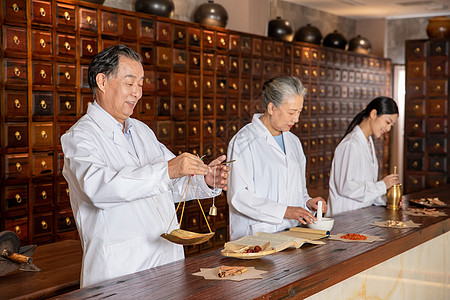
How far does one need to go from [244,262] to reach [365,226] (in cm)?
110

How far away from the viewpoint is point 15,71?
4.33 m

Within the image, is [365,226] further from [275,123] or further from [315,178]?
[315,178]

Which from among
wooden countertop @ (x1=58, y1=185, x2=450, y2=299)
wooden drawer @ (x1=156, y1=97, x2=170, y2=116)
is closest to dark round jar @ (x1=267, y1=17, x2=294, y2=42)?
wooden drawer @ (x1=156, y1=97, x2=170, y2=116)

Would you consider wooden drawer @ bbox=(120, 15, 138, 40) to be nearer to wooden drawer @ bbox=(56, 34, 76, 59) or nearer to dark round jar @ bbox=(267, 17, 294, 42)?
wooden drawer @ bbox=(56, 34, 76, 59)

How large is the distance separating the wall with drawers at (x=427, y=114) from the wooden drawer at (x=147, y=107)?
3.34 m

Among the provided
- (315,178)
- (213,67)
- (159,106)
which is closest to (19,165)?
(159,106)

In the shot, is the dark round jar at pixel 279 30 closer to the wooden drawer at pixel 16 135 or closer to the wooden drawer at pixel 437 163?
the wooden drawer at pixel 437 163

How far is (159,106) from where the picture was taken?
561 centimetres

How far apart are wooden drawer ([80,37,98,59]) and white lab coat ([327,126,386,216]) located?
2.22 meters

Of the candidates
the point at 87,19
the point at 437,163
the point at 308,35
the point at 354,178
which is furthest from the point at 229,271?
the point at 308,35

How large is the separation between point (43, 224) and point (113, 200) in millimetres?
2688

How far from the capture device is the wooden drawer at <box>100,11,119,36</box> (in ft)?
16.5

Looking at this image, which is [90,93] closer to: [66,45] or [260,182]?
[66,45]

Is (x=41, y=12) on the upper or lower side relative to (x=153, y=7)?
lower
